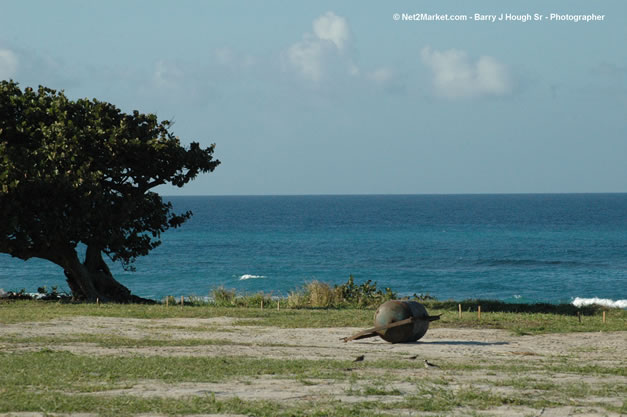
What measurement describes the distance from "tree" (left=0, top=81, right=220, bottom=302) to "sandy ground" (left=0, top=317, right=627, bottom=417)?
6.92 metres

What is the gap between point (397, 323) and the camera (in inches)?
934

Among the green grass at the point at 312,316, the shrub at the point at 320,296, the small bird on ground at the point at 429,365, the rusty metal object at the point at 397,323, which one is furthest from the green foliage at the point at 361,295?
the small bird on ground at the point at 429,365

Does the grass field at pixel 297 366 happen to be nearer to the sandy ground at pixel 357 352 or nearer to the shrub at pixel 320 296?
the sandy ground at pixel 357 352

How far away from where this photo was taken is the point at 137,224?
3872 cm

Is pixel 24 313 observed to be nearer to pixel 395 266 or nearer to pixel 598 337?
pixel 598 337

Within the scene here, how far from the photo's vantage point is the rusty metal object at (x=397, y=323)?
23812mm

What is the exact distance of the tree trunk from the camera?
38312mm

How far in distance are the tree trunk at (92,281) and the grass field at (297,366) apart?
6378 mm

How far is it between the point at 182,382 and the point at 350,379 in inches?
131

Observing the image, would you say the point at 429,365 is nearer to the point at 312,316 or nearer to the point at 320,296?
the point at 312,316

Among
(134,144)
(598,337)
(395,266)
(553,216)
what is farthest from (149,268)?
(553,216)

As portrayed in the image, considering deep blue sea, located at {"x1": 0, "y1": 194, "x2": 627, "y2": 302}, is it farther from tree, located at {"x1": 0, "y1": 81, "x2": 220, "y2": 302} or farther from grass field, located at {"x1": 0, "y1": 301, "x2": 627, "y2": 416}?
grass field, located at {"x1": 0, "y1": 301, "x2": 627, "y2": 416}

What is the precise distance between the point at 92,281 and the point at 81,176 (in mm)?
6786

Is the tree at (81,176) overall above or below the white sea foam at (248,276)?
above
